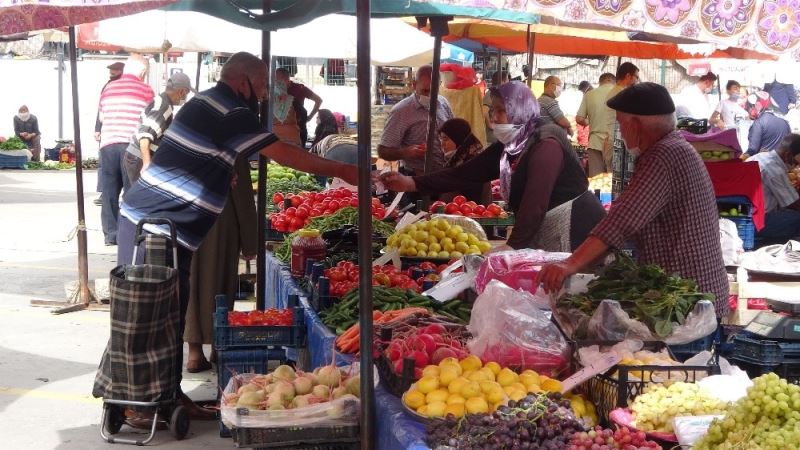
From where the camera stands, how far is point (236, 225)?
7.95 metres

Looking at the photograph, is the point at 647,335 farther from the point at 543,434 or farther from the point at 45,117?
the point at 45,117

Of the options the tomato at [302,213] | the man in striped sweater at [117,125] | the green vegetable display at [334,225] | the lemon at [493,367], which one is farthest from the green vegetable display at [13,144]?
the lemon at [493,367]

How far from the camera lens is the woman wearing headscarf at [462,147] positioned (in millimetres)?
10000

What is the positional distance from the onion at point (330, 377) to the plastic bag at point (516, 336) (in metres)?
0.58

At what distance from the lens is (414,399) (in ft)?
12.8

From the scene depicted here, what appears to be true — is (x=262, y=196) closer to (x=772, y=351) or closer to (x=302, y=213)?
(x=302, y=213)

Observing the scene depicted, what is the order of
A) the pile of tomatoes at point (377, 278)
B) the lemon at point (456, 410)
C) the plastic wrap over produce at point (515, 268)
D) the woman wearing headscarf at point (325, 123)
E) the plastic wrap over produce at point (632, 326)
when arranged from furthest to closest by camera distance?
1. the woman wearing headscarf at point (325, 123)
2. the pile of tomatoes at point (377, 278)
3. the plastic wrap over produce at point (515, 268)
4. the plastic wrap over produce at point (632, 326)
5. the lemon at point (456, 410)

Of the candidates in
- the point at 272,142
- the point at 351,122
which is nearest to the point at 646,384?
the point at 272,142

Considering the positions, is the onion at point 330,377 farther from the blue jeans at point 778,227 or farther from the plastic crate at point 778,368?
the blue jeans at point 778,227

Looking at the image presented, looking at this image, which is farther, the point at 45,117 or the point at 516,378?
the point at 45,117

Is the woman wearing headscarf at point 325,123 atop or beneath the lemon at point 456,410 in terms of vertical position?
atop

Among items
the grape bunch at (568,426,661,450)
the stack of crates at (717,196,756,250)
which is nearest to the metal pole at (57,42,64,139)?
the stack of crates at (717,196,756,250)

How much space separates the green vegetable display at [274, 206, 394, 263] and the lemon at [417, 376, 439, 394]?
4.23 metres

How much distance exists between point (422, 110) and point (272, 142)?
5.51 meters
